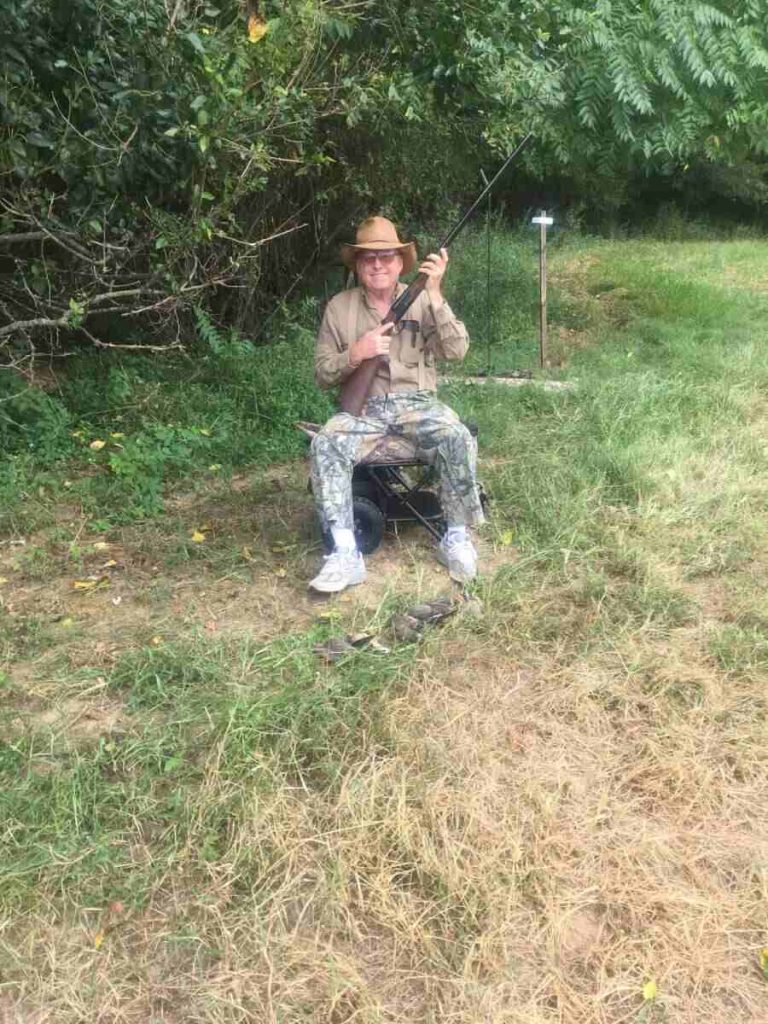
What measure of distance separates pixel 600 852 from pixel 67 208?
4.12 metres

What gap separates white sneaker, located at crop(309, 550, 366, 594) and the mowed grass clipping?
3.3 inches

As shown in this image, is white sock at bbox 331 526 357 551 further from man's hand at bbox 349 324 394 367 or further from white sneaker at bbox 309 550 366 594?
man's hand at bbox 349 324 394 367

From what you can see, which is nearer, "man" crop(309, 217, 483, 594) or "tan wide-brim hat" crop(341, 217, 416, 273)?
"man" crop(309, 217, 483, 594)

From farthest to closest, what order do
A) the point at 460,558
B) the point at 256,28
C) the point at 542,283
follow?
the point at 542,283 < the point at 460,558 < the point at 256,28

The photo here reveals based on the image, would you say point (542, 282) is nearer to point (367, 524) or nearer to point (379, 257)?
point (379, 257)

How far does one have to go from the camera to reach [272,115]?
383 cm

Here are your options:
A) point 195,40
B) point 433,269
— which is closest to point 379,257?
point 433,269

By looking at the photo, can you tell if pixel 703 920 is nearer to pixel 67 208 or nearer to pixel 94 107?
pixel 94 107

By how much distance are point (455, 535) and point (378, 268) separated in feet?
3.97

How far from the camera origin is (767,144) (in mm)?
6586

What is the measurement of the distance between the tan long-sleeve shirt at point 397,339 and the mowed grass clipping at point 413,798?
768mm

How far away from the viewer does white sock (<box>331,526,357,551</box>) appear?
142 inches

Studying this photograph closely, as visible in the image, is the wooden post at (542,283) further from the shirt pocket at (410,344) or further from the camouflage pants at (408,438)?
the camouflage pants at (408,438)

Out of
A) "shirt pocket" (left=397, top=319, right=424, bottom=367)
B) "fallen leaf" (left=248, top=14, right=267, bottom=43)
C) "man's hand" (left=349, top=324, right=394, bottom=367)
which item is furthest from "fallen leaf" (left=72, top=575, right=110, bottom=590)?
→ "fallen leaf" (left=248, top=14, right=267, bottom=43)
